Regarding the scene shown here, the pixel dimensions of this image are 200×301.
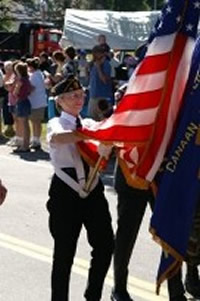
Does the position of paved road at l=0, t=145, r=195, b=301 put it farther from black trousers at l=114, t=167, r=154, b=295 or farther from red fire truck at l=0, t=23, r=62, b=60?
red fire truck at l=0, t=23, r=62, b=60

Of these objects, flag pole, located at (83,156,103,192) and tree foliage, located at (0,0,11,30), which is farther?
tree foliage, located at (0,0,11,30)

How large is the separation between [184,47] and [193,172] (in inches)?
30.9

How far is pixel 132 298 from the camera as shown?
6.00 metres

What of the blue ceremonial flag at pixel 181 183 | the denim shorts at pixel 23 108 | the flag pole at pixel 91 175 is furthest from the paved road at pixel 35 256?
the denim shorts at pixel 23 108

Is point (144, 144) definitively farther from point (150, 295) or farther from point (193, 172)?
point (150, 295)

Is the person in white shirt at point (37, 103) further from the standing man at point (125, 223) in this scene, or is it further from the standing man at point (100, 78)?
the standing man at point (125, 223)

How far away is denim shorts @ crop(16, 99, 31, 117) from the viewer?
47.8ft

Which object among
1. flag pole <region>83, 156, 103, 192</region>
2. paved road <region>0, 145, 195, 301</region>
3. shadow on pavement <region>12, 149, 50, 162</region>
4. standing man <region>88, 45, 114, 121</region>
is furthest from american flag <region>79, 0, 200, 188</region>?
standing man <region>88, 45, 114, 121</region>

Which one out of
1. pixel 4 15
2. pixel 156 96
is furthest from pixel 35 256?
pixel 4 15

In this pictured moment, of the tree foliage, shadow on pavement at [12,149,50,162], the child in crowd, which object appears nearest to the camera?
shadow on pavement at [12,149,50,162]

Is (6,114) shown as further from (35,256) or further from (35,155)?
(35,256)

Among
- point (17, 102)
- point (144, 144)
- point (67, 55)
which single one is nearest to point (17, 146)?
point (17, 102)

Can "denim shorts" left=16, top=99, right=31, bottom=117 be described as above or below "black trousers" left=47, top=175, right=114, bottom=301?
below

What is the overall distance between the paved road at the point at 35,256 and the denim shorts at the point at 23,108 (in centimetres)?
386
